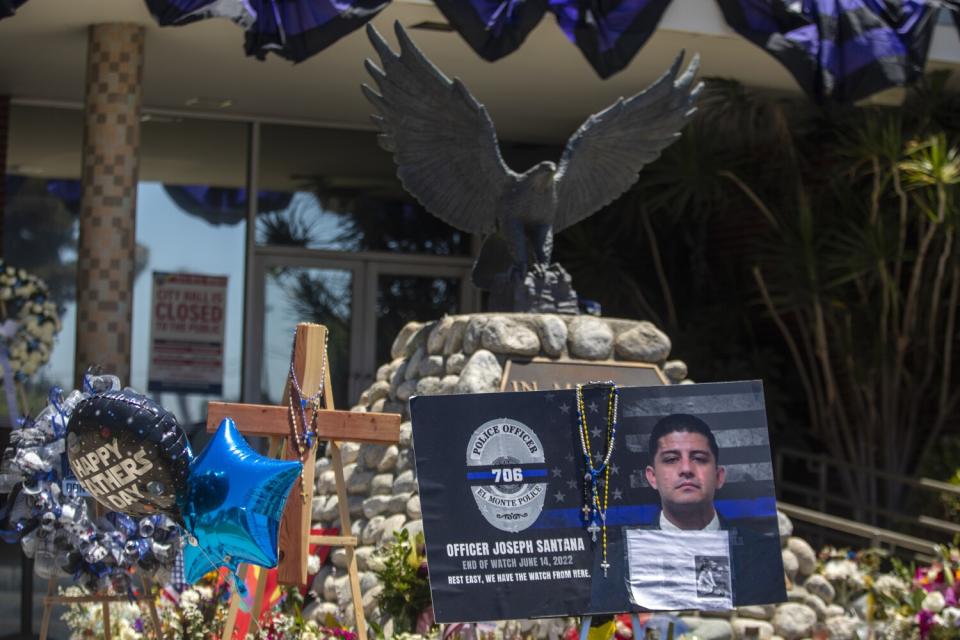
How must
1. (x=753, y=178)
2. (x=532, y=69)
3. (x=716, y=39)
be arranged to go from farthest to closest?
(x=753, y=178), (x=532, y=69), (x=716, y=39)

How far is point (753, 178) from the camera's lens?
1142cm

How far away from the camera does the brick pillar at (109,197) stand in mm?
9008

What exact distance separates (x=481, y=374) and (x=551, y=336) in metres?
0.48

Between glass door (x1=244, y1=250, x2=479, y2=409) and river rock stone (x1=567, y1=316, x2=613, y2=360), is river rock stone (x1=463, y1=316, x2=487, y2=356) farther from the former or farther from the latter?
glass door (x1=244, y1=250, x2=479, y2=409)

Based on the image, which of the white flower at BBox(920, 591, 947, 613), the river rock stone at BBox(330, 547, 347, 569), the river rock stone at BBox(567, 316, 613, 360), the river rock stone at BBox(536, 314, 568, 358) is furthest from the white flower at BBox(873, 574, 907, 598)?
the river rock stone at BBox(330, 547, 347, 569)

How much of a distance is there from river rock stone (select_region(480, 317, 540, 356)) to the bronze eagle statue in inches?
14.3

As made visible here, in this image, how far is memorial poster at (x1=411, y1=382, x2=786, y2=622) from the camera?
459cm

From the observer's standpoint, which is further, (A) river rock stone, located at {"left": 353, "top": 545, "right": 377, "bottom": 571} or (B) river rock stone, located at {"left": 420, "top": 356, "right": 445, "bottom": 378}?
(B) river rock stone, located at {"left": 420, "top": 356, "right": 445, "bottom": 378}

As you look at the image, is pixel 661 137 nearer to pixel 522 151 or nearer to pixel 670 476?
pixel 670 476

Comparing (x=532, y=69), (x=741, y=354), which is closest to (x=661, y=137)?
(x=532, y=69)

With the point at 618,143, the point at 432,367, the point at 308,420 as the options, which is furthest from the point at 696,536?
the point at 618,143

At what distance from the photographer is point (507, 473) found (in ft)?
15.3

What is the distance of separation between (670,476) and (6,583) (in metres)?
4.58

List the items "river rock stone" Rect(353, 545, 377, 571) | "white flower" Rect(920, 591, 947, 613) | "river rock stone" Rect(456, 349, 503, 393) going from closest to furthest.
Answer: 1. "white flower" Rect(920, 591, 947, 613)
2. "river rock stone" Rect(353, 545, 377, 571)
3. "river rock stone" Rect(456, 349, 503, 393)
